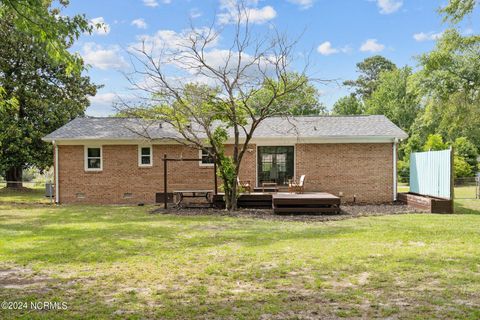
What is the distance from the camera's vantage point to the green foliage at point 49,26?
5691mm

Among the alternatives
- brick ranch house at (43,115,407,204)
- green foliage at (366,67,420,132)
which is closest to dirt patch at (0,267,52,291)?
brick ranch house at (43,115,407,204)

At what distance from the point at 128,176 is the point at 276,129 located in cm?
695

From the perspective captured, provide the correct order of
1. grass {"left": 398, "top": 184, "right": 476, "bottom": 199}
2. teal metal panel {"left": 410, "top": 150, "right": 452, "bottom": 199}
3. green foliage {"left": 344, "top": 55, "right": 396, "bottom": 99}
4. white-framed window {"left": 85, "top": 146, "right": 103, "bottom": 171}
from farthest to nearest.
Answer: green foliage {"left": 344, "top": 55, "right": 396, "bottom": 99} < grass {"left": 398, "top": 184, "right": 476, "bottom": 199} < white-framed window {"left": 85, "top": 146, "right": 103, "bottom": 171} < teal metal panel {"left": 410, "top": 150, "right": 452, "bottom": 199}

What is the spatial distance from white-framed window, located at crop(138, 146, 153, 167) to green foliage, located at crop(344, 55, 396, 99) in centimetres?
4605

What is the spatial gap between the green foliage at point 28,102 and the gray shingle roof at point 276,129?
6250mm

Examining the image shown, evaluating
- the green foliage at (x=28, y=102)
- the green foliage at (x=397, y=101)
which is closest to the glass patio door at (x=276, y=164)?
the green foliage at (x=28, y=102)

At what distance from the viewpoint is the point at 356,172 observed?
58.6ft

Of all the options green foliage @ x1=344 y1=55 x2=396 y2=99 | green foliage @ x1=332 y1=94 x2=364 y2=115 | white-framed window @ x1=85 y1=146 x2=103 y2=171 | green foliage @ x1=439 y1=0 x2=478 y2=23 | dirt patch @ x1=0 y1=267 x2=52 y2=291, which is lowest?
dirt patch @ x1=0 y1=267 x2=52 y2=291

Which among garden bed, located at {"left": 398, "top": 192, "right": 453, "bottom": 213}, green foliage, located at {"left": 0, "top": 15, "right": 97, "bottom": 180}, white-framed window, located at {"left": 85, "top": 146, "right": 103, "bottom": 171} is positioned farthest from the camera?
green foliage, located at {"left": 0, "top": 15, "right": 97, "bottom": 180}

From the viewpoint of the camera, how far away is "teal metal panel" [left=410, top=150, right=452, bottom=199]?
14219 millimetres

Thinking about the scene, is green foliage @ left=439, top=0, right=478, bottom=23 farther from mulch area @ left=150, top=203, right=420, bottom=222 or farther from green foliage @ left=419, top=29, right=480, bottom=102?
mulch area @ left=150, top=203, right=420, bottom=222

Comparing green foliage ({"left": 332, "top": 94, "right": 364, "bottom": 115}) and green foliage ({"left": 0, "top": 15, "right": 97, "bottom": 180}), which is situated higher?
green foliage ({"left": 332, "top": 94, "right": 364, "bottom": 115})

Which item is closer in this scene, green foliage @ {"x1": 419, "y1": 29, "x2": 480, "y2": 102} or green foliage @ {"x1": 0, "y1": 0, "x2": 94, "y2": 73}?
green foliage @ {"x1": 0, "y1": 0, "x2": 94, "y2": 73}

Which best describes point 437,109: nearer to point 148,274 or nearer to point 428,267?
point 428,267
